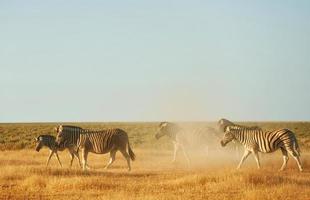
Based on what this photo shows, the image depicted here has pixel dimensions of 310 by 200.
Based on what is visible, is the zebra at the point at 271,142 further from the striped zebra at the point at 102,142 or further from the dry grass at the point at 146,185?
the striped zebra at the point at 102,142

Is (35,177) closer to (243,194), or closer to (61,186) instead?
(61,186)

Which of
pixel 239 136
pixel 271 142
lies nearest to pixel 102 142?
pixel 239 136

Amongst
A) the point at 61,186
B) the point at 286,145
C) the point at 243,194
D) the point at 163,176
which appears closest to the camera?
the point at 243,194

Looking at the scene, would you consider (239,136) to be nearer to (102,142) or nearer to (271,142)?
(271,142)

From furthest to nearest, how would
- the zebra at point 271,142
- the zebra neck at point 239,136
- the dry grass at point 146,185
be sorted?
the zebra neck at point 239,136 < the zebra at point 271,142 < the dry grass at point 146,185

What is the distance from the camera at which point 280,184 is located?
1518 centimetres

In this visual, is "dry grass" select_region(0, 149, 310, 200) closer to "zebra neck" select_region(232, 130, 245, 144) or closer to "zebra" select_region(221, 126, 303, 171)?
"zebra" select_region(221, 126, 303, 171)

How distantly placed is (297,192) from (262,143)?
24.0 feet

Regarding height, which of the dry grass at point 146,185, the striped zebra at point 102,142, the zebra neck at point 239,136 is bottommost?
the dry grass at point 146,185

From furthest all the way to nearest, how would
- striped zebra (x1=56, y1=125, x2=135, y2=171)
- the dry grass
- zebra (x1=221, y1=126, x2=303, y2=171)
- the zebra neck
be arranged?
the zebra neck → striped zebra (x1=56, y1=125, x2=135, y2=171) → zebra (x1=221, y1=126, x2=303, y2=171) → the dry grass

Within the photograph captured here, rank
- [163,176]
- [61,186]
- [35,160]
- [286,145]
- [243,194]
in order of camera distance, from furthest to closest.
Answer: [35,160] → [286,145] → [163,176] → [61,186] → [243,194]

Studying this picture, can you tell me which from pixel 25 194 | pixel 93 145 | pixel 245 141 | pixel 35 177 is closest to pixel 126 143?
pixel 93 145

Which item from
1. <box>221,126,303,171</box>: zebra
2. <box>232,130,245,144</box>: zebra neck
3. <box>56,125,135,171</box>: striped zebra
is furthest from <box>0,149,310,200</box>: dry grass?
<box>232,130,245,144</box>: zebra neck

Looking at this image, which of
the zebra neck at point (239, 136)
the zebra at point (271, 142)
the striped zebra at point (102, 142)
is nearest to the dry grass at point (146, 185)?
the zebra at point (271, 142)
